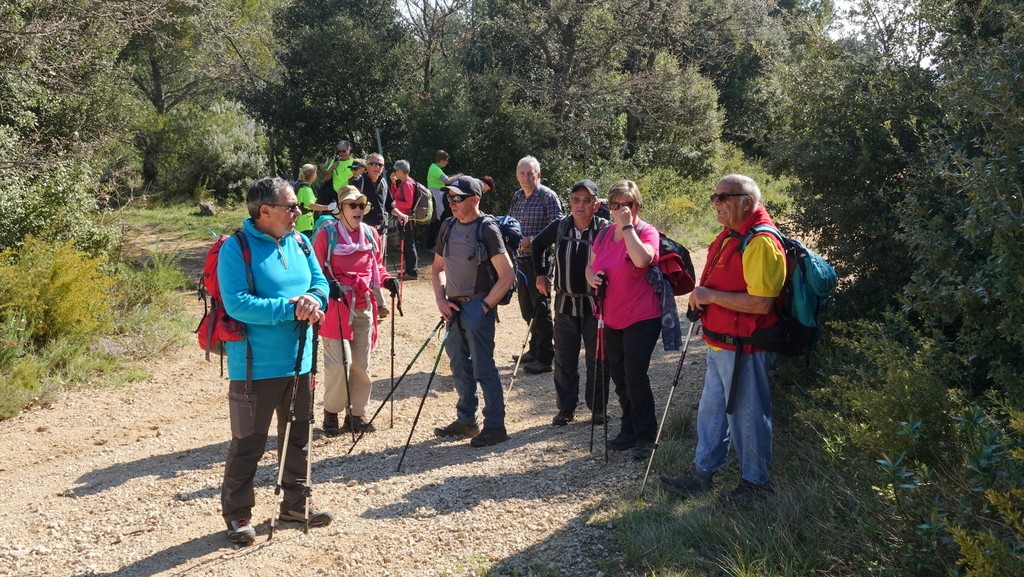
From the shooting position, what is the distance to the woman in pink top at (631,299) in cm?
561

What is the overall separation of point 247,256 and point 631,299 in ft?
8.37

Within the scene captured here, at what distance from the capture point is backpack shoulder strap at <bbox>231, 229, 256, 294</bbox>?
4590 millimetres

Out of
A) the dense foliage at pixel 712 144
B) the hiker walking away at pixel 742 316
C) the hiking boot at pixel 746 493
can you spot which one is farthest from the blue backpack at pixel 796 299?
the hiking boot at pixel 746 493

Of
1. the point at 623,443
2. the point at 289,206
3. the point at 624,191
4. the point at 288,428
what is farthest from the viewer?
the point at 623,443

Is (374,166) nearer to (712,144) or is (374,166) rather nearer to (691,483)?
(691,483)

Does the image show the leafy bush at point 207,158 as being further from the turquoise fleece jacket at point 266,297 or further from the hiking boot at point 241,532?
the hiking boot at point 241,532

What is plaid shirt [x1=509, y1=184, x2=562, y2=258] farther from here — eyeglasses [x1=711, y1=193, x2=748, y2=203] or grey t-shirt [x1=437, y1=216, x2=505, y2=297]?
eyeglasses [x1=711, y1=193, x2=748, y2=203]

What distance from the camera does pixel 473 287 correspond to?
245 inches

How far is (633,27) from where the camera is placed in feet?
56.0

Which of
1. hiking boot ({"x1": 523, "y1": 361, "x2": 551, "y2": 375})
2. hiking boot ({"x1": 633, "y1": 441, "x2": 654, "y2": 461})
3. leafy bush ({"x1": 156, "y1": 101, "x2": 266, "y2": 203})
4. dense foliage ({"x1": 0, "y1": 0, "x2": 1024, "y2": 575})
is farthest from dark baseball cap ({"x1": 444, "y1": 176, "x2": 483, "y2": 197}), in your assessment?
leafy bush ({"x1": 156, "y1": 101, "x2": 266, "y2": 203})

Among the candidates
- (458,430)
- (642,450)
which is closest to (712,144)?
(458,430)

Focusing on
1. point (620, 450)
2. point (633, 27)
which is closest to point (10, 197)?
point (620, 450)

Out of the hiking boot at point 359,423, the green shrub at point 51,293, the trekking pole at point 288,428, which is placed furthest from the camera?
the green shrub at point 51,293

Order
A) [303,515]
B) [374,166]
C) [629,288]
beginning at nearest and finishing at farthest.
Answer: [303,515], [629,288], [374,166]
